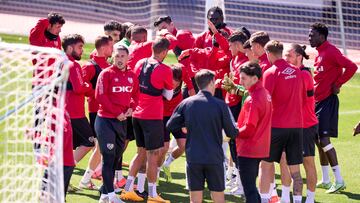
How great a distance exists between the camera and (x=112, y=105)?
10.2 meters

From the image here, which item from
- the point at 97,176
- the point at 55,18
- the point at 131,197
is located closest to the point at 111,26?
the point at 55,18

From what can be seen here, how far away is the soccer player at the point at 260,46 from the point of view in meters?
10.3

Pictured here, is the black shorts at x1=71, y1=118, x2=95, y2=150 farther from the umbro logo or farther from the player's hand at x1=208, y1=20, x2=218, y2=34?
the umbro logo

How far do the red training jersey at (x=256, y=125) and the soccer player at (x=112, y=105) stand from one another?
Answer: 1643 mm

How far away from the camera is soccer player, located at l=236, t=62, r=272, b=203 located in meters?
9.20

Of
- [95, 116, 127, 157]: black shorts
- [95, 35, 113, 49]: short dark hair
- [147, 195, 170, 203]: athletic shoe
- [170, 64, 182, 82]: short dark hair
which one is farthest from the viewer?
[170, 64, 182, 82]: short dark hair

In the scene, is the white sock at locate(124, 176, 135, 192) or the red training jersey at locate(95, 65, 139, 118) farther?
the white sock at locate(124, 176, 135, 192)

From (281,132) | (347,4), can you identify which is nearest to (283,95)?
(281,132)

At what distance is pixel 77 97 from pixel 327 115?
137 inches

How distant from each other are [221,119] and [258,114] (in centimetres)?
55

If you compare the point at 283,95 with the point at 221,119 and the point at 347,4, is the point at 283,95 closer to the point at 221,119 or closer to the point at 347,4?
the point at 221,119

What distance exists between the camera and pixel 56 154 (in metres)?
7.91

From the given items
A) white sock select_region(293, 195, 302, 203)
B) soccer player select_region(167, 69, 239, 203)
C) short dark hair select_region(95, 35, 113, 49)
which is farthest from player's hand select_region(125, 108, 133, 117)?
white sock select_region(293, 195, 302, 203)

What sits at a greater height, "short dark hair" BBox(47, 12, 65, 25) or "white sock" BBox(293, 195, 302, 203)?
"short dark hair" BBox(47, 12, 65, 25)
